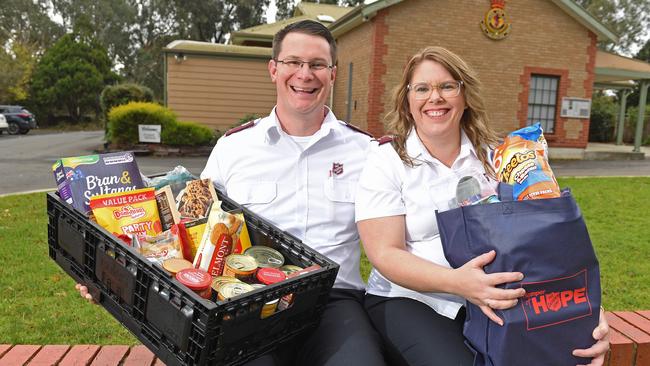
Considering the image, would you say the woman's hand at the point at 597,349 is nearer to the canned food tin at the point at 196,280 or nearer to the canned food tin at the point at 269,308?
the canned food tin at the point at 269,308

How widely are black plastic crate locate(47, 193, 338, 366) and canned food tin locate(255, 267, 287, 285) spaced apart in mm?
78

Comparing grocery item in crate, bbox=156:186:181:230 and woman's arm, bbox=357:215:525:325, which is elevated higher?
grocery item in crate, bbox=156:186:181:230

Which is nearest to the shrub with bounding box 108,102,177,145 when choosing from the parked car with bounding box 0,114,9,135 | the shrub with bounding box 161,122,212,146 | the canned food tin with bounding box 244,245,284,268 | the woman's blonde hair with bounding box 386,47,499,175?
the shrub with bounding box 161,122,212,146

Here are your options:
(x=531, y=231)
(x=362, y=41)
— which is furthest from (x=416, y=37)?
(x=531, y=231)

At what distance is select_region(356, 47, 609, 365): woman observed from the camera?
1.97 metres

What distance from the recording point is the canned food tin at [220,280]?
1.63 m

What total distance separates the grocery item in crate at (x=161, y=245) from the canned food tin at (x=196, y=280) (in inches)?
8.0

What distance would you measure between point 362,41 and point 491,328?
13.7 meters

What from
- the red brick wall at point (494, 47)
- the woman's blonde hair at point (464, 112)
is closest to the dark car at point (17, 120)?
the red brick wall at point (494, 47)

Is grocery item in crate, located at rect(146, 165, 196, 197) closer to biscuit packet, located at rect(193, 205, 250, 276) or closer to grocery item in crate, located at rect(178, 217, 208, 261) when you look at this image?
grocery item in crate, located at rect(178, 217, 208, 261)

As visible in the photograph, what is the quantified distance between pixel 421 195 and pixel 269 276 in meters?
0.76

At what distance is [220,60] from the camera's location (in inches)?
640

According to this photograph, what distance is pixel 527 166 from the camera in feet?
5.69

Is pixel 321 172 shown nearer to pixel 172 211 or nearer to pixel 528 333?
pixel 172 211
